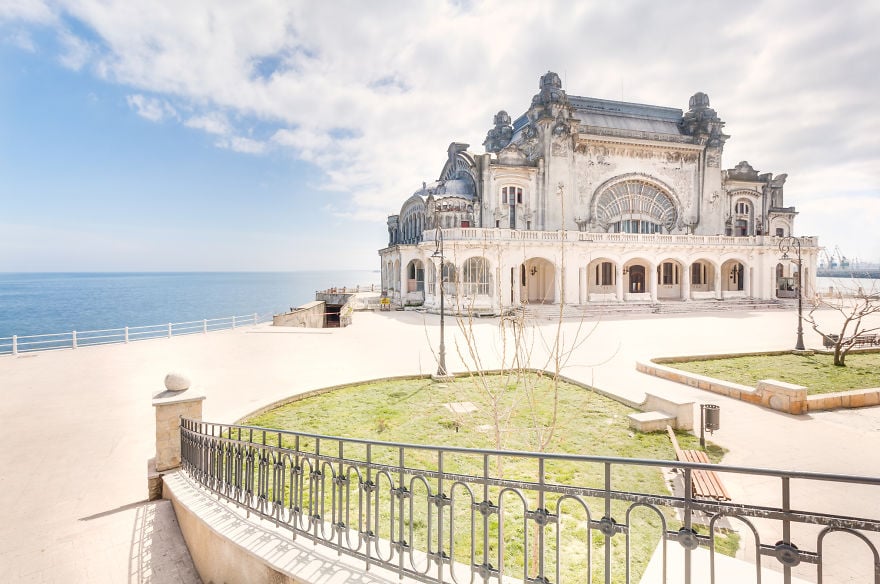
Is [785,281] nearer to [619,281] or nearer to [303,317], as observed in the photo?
[619,281]

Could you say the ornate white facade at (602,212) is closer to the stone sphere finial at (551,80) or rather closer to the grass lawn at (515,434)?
the stone sphere finial at (551,80)

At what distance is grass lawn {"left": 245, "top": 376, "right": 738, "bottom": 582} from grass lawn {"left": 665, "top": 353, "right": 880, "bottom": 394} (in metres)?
Result: 5.04

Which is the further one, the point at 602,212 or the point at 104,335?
the point at 602,212

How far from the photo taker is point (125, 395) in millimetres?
Result: 11070

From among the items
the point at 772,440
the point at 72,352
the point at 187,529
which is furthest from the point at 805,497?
the point at 72,352

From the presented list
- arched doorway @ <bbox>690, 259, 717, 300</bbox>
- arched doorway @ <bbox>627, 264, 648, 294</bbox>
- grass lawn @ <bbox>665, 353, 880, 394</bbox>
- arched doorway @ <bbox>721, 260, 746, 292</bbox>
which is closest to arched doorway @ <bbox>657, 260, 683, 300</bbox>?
arched doorway @ <bbox>627, 264, 648, 294</bbox>

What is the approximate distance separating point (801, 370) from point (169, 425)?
16.6m

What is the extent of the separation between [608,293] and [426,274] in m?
15.9

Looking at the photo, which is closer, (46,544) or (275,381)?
(46,544)

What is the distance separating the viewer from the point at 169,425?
6312mm

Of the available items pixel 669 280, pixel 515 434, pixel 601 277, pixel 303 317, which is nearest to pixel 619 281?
pixel 601 277

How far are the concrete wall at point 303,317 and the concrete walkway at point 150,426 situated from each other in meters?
6.36

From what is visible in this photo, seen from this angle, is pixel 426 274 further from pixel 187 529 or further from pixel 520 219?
pixel 187 529

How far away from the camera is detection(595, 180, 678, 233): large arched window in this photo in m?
39.9
